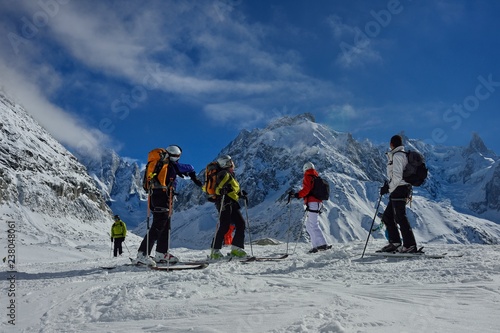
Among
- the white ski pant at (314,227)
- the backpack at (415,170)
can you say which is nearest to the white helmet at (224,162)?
the white ski pant at (314,227)

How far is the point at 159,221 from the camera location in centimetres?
852

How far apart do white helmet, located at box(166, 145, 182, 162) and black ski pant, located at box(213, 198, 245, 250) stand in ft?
5.29

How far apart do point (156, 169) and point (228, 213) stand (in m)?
2.20

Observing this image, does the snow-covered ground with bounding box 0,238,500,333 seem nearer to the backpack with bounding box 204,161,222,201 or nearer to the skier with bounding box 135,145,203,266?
the skier with bounding box 135,145,203,266

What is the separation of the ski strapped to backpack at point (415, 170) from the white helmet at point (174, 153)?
485 cm

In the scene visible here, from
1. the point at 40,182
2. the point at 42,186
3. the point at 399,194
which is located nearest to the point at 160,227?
the point at 399,194

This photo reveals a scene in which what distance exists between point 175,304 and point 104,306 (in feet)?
2.55

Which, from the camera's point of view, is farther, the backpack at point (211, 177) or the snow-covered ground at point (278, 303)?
the backpack at point (211, 177)

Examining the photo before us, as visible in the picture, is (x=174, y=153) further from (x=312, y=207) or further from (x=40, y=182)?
(x=40, y=182)

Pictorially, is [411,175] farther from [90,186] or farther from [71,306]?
[90,186]

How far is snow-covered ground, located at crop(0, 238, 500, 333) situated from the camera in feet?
10.7

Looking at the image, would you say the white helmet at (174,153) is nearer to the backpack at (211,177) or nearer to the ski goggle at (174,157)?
the ski goggle at (174,157)

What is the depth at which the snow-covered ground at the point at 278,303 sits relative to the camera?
10.7 ft

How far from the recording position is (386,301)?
4.05 meters
